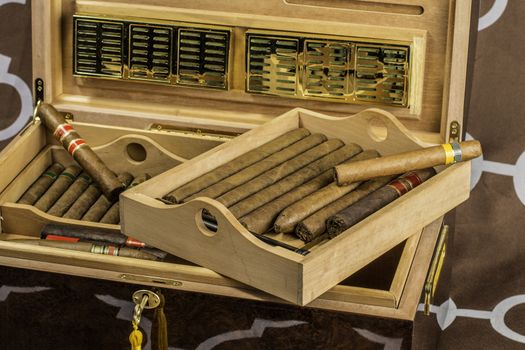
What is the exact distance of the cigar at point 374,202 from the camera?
214 centimetres

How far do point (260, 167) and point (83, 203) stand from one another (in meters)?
0.55

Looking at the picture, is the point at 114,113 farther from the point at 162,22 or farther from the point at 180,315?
the point at 180,315

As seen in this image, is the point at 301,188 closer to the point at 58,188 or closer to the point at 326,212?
the point at 326,212

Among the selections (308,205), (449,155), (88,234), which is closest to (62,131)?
(88,234)

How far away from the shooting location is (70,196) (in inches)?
105

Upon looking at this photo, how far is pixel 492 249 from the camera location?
10.0ft

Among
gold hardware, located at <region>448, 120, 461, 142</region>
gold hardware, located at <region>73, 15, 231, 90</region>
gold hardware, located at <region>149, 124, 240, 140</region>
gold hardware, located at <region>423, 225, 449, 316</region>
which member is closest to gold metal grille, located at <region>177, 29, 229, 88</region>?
gold hardware, located at <region>73, 15, 231, 90</region>

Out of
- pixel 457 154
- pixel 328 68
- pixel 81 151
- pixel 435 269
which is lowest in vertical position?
pixel 435 269

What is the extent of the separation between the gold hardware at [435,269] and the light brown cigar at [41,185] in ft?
3.52

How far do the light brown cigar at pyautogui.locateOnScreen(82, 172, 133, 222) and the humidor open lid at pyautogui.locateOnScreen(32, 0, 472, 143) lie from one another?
0.60 feet

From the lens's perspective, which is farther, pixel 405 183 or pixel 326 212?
pixel 405 183

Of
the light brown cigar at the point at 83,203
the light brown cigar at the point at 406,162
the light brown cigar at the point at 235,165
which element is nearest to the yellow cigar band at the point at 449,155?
the light brown cigar at the point at 406,162

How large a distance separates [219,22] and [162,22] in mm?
164

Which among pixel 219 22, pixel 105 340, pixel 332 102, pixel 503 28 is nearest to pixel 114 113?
pixel 219 22
